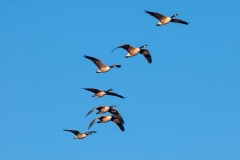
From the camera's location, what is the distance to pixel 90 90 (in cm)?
6462

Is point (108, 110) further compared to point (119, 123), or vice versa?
point (119, 123)

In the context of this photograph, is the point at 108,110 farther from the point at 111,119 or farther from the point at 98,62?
the point at 98,62

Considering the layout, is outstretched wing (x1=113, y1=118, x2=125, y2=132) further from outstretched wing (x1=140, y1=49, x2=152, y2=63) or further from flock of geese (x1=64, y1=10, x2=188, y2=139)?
outstretched wing (x1=140, y1=49, x2=152, y2=63)

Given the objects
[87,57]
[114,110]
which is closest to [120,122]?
[114,110]

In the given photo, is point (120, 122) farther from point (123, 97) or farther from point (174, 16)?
point (174, 16)

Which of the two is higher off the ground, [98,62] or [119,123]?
[98,62]

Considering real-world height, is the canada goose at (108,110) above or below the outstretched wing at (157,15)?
below

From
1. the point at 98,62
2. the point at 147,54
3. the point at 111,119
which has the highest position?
the point at 147,54

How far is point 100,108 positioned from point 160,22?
7340 millimetres

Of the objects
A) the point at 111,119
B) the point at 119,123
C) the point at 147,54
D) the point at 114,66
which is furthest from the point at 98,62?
the point at 119,123

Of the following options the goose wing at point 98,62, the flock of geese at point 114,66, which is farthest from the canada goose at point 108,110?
the goose wing at point 98,62

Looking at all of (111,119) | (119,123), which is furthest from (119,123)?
(111,119)

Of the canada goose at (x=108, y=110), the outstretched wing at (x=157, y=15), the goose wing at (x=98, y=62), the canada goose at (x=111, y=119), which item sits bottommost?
the canada goose at (x=111, y=119)

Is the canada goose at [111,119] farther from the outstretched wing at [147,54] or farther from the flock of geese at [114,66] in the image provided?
the outstretched wing at [147,54]
